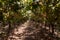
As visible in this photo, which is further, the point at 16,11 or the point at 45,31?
the point at 45,31

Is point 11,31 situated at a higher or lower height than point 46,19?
higher

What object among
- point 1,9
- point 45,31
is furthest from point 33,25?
point 1,9

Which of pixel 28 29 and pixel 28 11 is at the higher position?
pixel 28 29

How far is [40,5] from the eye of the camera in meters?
2.85

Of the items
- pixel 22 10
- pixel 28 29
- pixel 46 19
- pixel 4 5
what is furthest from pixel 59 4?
pixel 28 29

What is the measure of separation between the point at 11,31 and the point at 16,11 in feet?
→ 5.66

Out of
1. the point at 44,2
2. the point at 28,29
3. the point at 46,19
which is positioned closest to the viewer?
the point at 44,2

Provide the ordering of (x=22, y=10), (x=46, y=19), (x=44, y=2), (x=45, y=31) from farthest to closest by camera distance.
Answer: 1. (x=45, y=31)
2. (x=46, y=19)
3. (x=44, y=2)
4. (x=22, y=10)

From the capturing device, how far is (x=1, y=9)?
118 inches

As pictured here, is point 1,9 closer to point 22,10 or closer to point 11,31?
point 22,10

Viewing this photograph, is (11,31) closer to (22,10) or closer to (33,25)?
(33,25)

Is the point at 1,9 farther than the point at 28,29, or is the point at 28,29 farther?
the point at 28,29

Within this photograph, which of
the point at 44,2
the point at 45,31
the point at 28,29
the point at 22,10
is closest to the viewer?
the point at 22,10

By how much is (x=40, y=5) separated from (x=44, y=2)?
0.48 feet
